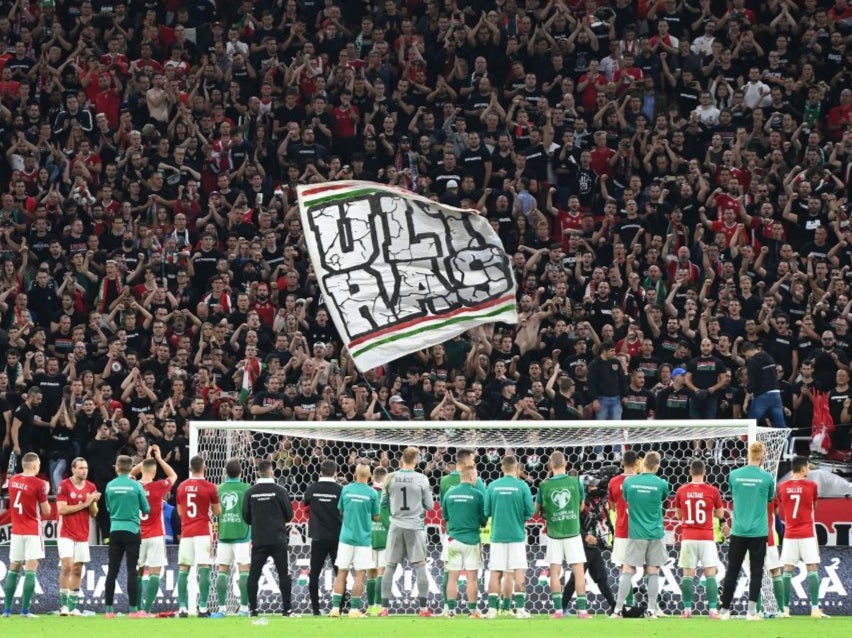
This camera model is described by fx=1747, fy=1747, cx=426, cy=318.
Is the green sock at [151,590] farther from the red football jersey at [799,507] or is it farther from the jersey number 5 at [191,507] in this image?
the red football jersey at [799,507]

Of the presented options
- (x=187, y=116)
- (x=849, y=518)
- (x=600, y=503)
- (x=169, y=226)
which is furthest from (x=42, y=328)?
(x=849, y=518)

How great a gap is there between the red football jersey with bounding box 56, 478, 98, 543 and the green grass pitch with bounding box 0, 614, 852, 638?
3.35 ft

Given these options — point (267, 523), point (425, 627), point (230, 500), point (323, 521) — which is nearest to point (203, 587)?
point (230, 500)

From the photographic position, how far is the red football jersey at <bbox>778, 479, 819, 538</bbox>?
19609 millimetres

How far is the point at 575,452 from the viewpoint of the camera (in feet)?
75.7

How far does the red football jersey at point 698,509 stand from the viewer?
63.5 feet

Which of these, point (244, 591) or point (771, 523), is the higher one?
point (771, 523)

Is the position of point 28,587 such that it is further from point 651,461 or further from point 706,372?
point 706,372

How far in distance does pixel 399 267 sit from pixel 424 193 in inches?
246

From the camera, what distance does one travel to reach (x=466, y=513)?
19.7 m

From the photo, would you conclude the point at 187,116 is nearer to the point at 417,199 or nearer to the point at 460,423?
the point at 417,199

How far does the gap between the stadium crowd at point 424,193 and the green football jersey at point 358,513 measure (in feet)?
13.6

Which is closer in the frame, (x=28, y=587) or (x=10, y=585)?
(x=28, y=587)

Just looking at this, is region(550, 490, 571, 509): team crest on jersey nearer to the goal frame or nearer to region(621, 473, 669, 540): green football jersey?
region(621, 473, 669, 540): green football jersey
